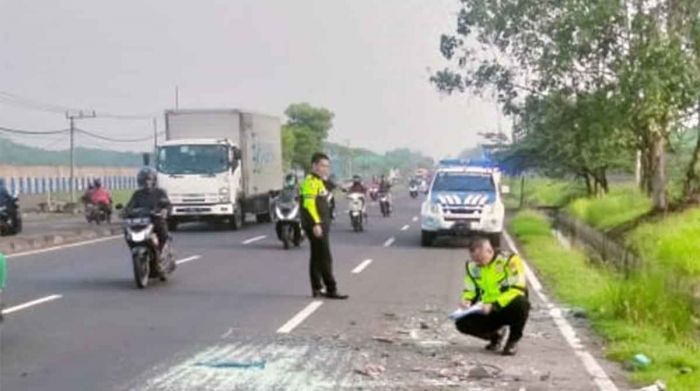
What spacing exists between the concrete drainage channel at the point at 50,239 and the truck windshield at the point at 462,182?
9.51 metres

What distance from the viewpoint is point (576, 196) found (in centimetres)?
5744

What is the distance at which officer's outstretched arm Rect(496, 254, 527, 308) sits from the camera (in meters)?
10.5

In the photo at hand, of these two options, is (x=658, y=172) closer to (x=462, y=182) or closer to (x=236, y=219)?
(x=462, y=182)

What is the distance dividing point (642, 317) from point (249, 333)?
4.54m

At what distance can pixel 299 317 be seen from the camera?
13.0m

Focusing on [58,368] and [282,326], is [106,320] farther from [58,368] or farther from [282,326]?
[58,368]

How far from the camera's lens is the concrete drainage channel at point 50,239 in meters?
25.4

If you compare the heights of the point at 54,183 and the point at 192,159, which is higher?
the point at 192,159

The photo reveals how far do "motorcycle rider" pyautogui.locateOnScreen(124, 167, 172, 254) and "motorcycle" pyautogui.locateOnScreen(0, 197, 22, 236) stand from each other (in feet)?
43.0

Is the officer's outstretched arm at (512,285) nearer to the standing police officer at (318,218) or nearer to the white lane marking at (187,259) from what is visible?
the standing police officer at (318,218)

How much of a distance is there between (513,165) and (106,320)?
155 ft

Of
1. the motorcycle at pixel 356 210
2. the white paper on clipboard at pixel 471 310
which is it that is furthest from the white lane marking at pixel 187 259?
the white paper on clipboard at pixel 471 310

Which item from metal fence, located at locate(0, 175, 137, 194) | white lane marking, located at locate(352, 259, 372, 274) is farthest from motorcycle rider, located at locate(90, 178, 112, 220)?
white lane marking, located at locate(352, 259, 372, 274)

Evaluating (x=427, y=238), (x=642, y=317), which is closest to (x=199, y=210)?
(x=427, y=238)
